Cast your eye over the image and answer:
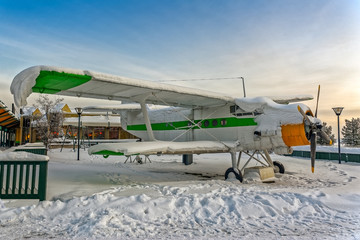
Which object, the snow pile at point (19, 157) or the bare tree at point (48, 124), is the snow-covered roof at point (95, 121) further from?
the snow pile at point (19, 157)

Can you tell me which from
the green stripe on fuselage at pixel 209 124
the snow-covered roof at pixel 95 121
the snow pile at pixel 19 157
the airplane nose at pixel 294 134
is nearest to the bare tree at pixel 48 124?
the snow-covered roof at pixel 95 121

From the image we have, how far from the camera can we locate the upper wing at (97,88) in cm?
615

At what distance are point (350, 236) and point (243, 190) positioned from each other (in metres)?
3.49

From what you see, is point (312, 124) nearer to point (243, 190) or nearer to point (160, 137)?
point (243, 190)

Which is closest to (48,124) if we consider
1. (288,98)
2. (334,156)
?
(288,98)

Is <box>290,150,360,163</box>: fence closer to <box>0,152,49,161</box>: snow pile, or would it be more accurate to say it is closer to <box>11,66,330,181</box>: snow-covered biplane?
<box>11,66,330,181</box>: snow-covered biplane

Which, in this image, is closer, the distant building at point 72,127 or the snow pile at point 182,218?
the snow pile at point 182,218

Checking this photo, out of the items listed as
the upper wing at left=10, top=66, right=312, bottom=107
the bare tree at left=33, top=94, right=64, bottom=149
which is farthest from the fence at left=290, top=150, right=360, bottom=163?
the bare tree at left=33, top=94, right=64, bottom=149

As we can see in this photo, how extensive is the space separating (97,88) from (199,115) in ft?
17.3

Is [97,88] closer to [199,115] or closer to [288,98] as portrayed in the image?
→ [199,115]

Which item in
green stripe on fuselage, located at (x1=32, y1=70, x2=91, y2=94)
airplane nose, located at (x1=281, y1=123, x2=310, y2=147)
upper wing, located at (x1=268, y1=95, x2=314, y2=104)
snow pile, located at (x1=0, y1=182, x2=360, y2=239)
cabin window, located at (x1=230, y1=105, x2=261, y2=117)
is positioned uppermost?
upper wing, located at (x1=268, y1=95, x2=314, y2=104)

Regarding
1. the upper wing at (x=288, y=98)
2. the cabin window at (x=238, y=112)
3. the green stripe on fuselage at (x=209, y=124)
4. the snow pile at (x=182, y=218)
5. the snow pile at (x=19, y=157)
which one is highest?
the upper wing at (x=288, y=98)

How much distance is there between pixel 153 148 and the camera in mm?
8711

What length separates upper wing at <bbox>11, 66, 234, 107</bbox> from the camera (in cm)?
615
